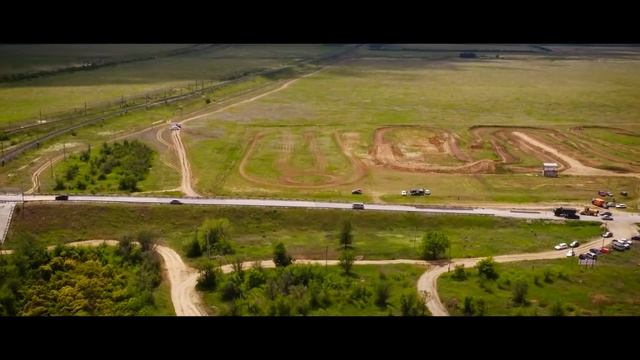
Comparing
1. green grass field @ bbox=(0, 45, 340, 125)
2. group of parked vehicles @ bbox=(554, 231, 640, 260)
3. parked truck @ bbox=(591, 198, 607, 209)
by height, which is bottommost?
group of parked vehicles @ bbox=(554, 231, 640, 260)

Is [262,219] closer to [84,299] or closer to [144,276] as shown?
[144,276]

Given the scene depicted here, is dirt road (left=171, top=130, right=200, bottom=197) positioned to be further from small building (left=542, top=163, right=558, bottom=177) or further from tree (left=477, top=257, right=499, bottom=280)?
small building (left=542, top=163, right=558, bottom=177)

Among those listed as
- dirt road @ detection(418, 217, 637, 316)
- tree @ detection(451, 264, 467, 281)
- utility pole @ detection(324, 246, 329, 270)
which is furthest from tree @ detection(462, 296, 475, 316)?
utility pole @ detection(324, 246, 329, 270)

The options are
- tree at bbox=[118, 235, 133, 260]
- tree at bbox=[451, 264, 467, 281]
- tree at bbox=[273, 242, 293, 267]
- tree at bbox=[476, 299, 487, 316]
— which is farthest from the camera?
tree at bbox=[118, 235, 133, 260]

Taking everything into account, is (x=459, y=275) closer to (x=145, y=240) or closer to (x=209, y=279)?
(x=209, y=279)

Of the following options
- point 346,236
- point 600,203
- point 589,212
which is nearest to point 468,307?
point 346,236

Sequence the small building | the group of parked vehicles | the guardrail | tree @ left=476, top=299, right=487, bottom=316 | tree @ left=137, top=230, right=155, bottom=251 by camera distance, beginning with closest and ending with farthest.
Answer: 1. tree @ left=476, top=299, right=487, bottom=316
2. the group of parked vehicles
3. tree @ left=137, top=230, right=155, bottom=251
4. the guardrail
5. the small building
